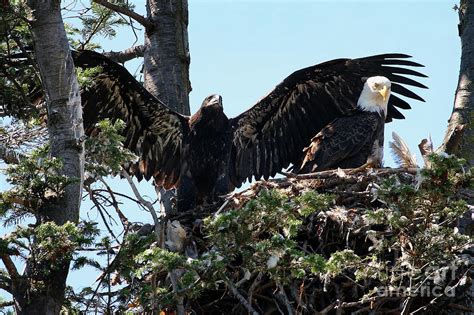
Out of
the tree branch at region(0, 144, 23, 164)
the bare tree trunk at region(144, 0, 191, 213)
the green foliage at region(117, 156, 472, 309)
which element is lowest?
the green foliage at region(117, 156, 472, 309)

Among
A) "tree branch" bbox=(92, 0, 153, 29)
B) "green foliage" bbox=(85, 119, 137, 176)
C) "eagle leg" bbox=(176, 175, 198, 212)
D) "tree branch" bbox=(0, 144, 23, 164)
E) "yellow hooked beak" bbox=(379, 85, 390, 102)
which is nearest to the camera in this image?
"green foliage" bbox=(85, 119, 137, 176)

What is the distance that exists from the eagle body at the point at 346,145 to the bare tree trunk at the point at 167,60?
4.83 feet

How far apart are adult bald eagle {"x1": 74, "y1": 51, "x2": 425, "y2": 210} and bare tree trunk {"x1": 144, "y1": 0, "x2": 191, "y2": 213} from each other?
37 cm

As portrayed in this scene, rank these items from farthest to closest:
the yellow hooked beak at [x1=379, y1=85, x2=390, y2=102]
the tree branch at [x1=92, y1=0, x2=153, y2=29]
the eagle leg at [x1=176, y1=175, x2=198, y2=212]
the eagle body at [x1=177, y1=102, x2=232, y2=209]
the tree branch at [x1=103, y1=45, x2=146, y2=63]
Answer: the tree branch at [x1=103, y1=45, x2=146, y2=63]
the yellow hooked beak at [x1=379, y1=85, x2=390, y2=102]
the eagle body at [x1=177, y1=102, x2=232, y2=209]
the eagle leg at [x1=176, y1=175, x2=198, y2=212]
the tree branch at [x1=92, y1=0, x2=153, y2=29]

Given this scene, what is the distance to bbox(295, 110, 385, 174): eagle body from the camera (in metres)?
9.62

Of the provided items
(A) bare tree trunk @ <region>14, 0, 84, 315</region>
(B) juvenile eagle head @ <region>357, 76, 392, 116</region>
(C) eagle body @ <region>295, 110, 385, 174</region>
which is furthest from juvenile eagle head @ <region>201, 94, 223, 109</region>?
(A) bare tree trunk @ <region>14, 0, 84, 315</region>

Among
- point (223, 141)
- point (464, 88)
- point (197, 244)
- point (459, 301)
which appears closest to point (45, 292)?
point (197, 244)

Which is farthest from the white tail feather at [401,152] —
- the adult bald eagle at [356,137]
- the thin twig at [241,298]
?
the thin twig at [241,298]

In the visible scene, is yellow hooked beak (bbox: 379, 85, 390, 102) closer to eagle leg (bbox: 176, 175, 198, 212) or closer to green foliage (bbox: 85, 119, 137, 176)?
eagle leg (bbox: 176, 175, 198, 212)

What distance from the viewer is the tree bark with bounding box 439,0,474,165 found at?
8617 mm

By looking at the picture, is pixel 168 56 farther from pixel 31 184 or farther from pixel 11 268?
pixel 11 268

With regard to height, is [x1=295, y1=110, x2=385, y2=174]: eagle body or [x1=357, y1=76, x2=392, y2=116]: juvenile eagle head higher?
[x1=357, y1=76, x2=392, y2=116]: juvenile eagle head

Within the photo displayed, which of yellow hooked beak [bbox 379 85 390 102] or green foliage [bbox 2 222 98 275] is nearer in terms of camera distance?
green foliage [bbox 2 222 98 275]

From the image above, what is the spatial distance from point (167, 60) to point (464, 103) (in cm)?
304
